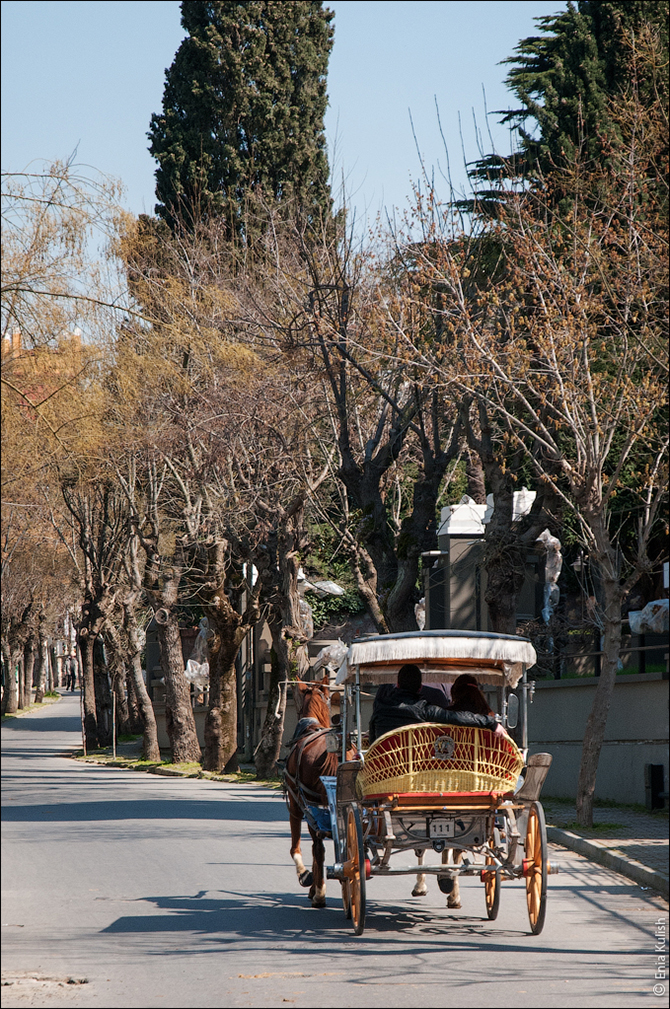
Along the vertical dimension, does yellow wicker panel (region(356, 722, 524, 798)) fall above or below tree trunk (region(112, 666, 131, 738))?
above

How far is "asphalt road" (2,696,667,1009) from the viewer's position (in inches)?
275

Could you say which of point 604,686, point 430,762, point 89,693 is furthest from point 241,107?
point 430,762

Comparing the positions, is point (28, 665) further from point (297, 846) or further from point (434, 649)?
point (434, 649)

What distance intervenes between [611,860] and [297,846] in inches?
153

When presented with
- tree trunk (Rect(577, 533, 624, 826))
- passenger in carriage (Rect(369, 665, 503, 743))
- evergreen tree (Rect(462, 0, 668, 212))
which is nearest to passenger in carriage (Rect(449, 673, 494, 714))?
passenger in carriage (Rect(369, 665, 503, 743))

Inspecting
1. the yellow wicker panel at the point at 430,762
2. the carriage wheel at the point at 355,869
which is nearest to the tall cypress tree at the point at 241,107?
the yellow wicker panel at the point at 430,762

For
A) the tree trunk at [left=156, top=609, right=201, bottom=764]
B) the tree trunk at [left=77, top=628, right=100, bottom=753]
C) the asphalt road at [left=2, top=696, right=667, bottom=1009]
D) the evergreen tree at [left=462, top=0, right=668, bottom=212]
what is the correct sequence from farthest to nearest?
the tree trunk at [left=77, top=628, right=100, bottom=753] < the tree trunk at [left=156, top=609, right=201, bottom=764] < the evergreen tree at [left=462, top=0, right=668, bottom=212] < the asphalt road at [left=2, top=696, right=667, bottom=1009]

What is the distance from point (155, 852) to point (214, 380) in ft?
41.5

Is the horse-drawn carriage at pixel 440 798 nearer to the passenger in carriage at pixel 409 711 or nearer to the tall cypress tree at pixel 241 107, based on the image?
the passenger in carriage at pixel 409 711

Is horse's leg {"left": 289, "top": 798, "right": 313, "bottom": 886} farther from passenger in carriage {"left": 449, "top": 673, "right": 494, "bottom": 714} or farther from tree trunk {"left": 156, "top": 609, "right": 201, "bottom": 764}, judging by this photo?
tree trunk {"left": 156, "top": 609, "right": 201, "bottom": 764}

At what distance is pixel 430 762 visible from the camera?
923cm

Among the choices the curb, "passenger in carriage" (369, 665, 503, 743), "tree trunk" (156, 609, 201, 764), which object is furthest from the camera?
"tree trunk" (156, 609, 201, 764)

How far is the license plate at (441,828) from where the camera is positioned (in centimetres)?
927

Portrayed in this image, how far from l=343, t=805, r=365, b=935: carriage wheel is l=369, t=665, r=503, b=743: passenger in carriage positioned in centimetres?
81
